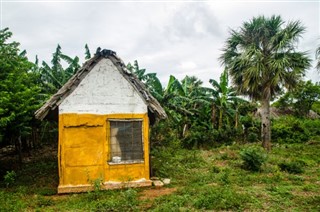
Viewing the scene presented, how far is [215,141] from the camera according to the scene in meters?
19.5

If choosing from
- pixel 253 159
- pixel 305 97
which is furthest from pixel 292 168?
pixel 305 97

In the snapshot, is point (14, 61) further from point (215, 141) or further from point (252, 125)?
point (252, 125)

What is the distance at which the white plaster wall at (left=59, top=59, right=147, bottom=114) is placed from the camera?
9.20m

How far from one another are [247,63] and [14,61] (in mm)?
11586

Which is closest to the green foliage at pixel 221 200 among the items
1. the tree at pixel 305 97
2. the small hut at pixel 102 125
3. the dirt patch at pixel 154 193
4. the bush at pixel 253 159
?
the dirt patch at pixel 154 193

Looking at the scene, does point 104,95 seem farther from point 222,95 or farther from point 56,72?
point 222,95

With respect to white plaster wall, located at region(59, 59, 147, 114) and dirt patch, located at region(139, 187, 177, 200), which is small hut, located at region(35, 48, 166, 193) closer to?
white plaster wall, located at region(59, 59, 147, 114)

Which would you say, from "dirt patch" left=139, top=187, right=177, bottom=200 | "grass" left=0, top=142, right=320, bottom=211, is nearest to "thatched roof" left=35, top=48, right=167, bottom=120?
"dirt patch" left=139, top=187, right=177, bottom=200

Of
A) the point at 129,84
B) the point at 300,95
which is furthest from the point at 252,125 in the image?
the point at 129,84

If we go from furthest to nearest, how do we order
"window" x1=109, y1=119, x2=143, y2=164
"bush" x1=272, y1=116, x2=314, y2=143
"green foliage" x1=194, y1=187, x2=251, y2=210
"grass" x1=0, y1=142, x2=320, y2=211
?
"bush" x1=272, y1=116, x2=314, y2=143, "window" x1=109, y1=119, x2=143, y2=164, "grass" x1=0, y1=142, x2=320, y2=211, "green foliage" x1=194, y1=187, x2=251, y2=210

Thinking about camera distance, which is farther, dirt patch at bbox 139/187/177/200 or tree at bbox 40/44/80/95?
tree at bbox 40/44/80/95

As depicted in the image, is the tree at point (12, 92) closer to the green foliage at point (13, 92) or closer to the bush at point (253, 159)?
the green foliage at point (13, 92)

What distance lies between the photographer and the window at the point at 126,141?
939 cm

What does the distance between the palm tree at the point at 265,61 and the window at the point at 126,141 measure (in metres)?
8.69
